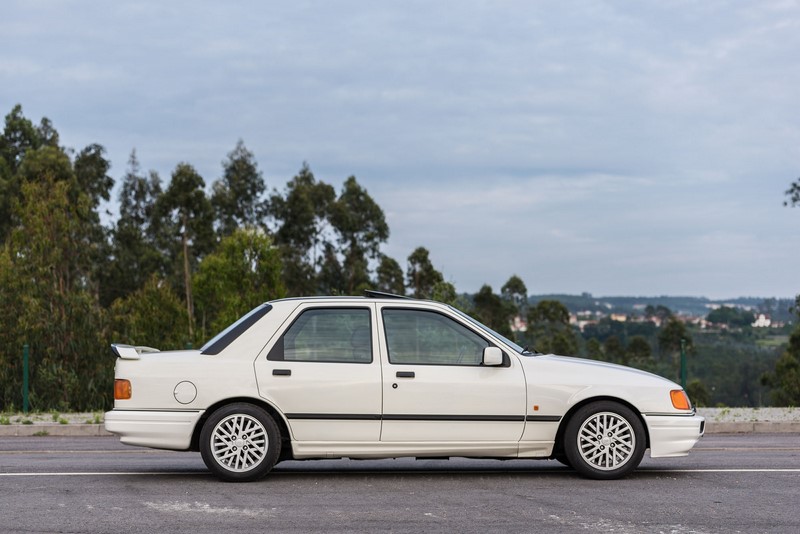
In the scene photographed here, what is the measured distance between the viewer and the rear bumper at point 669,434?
927cm

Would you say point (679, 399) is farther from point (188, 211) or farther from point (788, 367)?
point (188, 211)

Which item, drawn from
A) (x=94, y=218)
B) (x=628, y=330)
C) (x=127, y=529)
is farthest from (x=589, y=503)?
(x=628, y=330)

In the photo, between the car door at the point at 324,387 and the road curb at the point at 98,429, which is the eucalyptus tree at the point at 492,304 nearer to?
the road curb at the point at 98,429

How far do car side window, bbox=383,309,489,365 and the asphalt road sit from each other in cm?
106

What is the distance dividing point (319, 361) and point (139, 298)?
18.8 metres

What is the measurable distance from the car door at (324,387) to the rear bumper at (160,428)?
69cm

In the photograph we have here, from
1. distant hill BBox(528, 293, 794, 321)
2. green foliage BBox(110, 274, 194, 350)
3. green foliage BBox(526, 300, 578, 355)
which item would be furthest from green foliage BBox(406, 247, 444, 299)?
distant hill BBox(528, 293, 794, 321)

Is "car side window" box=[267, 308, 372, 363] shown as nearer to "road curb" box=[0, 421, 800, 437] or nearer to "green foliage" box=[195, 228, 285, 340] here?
"road curb" box=[0, 421, 800, 437]

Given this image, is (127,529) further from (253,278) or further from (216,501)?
(253,278)

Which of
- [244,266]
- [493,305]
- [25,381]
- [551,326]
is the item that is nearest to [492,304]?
[493,305]

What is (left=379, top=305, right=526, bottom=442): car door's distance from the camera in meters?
9.11

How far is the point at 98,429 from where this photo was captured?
51.4ft

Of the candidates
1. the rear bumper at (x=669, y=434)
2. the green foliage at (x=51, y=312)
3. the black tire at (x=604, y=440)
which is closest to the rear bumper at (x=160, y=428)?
the black tire at (x=604, y=440)

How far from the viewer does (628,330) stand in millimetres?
124812
